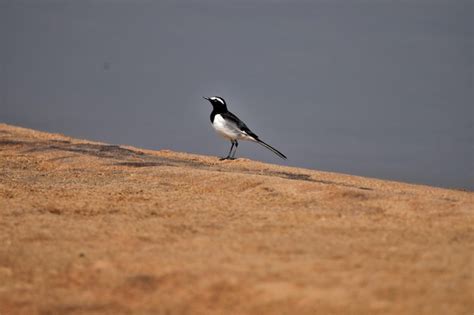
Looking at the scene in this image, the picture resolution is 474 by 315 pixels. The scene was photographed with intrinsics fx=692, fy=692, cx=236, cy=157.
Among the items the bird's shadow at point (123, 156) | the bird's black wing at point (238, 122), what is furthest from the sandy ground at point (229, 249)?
the bird's black wing at point (238, 122)

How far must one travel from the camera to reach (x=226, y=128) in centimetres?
1097

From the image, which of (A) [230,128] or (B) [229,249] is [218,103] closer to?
(A) [230,128]

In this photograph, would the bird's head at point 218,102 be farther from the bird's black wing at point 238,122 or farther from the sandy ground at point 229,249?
the sandy ground at point 229,249

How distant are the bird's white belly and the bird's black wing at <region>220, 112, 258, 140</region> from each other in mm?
60

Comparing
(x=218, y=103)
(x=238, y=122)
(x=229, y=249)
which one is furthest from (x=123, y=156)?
(x=229, y=249)

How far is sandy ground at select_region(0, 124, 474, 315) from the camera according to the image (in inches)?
131

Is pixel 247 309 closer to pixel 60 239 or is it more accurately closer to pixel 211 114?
pixel 60 239

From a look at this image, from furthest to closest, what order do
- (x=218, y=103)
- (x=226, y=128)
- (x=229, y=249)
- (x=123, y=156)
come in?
1. (x=218, y=103)
2. (x=226, y=128)
3. (x=123, y=156)
4. (x=229, y=249)

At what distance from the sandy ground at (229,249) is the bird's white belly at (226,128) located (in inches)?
145

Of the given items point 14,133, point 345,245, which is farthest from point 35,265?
point 14,133

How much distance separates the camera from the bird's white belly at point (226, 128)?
35.7 ft

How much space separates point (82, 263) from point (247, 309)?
1.24 metres

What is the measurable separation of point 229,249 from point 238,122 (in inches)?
273

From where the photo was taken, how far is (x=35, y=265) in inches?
160
